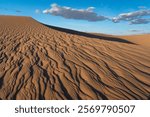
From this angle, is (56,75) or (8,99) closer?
(8,99)

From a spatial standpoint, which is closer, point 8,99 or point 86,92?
point 8,99

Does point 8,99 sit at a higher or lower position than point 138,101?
lower

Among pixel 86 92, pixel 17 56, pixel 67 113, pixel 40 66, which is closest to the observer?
pixel 67 113

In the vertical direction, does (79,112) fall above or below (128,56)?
below

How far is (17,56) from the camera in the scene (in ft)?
28.9

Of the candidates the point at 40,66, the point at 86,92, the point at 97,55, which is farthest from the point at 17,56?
the point at 86,92

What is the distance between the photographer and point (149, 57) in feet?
31.6

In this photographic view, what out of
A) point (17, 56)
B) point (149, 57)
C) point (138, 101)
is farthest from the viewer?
point (149, 57)

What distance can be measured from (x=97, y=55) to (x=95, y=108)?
4.83 metres

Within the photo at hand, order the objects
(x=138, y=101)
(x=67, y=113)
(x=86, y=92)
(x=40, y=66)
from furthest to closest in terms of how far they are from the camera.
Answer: (x=40, y=66) < (x=86, y=92) < (x=138, y=101) < (x=67, y=113)

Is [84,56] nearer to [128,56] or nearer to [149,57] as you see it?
[128,56]

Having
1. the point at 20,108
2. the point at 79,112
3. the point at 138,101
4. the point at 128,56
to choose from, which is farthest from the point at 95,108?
the point at 128,56

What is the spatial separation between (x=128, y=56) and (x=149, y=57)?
1160mm

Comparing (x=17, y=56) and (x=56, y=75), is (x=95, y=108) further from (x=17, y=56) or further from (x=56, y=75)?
(x=17, y=56)
